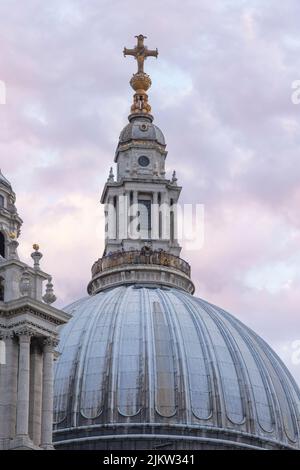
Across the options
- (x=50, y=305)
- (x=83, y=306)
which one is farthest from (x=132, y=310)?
(x=50, y=305)

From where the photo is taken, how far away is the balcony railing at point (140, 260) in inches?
5118

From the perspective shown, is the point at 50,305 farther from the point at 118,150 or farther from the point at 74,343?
the point at 118,150

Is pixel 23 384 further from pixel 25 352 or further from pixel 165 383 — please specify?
pixel 165 383

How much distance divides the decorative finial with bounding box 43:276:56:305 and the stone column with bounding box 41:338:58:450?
2.70 metres

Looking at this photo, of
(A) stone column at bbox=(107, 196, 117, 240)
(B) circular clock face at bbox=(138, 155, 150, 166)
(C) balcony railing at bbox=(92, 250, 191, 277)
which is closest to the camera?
(C) balcony railing at bbox=(92, 250, 191, 277)

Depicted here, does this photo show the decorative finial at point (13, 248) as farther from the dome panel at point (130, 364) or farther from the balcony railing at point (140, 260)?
the balcony railing at point (140, 260)

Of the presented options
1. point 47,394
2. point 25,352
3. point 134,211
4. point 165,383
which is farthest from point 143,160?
point 25,352

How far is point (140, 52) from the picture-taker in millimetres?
143875

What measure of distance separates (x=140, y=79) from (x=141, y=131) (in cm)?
517

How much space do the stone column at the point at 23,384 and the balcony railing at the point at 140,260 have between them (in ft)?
144

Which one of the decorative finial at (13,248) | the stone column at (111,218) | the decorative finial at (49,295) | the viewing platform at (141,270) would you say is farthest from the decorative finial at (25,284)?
the stone column at (111,218)

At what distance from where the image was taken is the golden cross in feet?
472

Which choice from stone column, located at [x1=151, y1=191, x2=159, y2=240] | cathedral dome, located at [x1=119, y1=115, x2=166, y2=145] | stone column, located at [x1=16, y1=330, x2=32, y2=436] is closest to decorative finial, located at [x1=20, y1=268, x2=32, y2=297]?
stone column, located at [x1=16, y1=330, x2=32, y2=436]

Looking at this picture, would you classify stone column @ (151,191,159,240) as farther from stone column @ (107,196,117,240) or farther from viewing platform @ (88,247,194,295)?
viewing platform @ (88,247,194,295)
